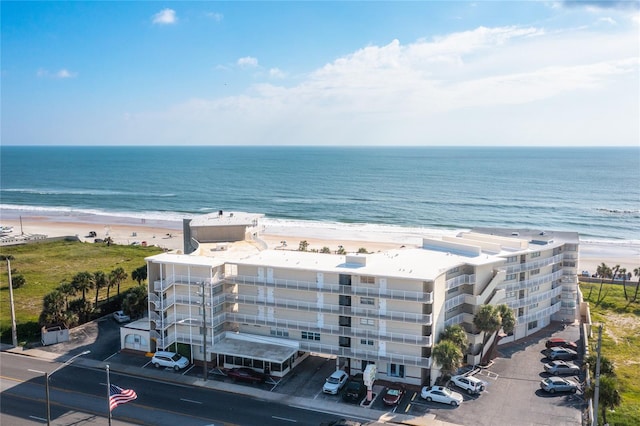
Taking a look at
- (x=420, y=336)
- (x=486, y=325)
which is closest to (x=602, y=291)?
(x=486, y=325)

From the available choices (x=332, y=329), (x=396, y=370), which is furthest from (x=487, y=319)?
(x=332, y=329)

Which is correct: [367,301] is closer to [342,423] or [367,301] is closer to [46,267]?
[342,423]

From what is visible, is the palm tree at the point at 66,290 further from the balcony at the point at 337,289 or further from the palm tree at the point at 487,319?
the palm tree at the point at 487,319

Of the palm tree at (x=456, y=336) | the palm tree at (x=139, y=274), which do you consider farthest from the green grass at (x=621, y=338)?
the palm tree at (x=139, y=274)

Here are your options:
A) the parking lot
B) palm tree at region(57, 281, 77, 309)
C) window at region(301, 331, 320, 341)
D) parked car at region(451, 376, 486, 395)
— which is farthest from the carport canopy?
palm tree at region(57, 281, 77, 309)

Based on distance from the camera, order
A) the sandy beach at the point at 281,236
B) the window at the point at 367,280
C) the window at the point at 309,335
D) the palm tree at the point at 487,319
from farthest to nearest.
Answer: the sandy beach at the point at 281,236 < the window at the point at 309,335 < the palm tree at the point at 487,319 < the window at the point at 367,280

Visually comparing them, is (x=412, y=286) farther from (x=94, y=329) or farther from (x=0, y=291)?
(x=0, y=291)
